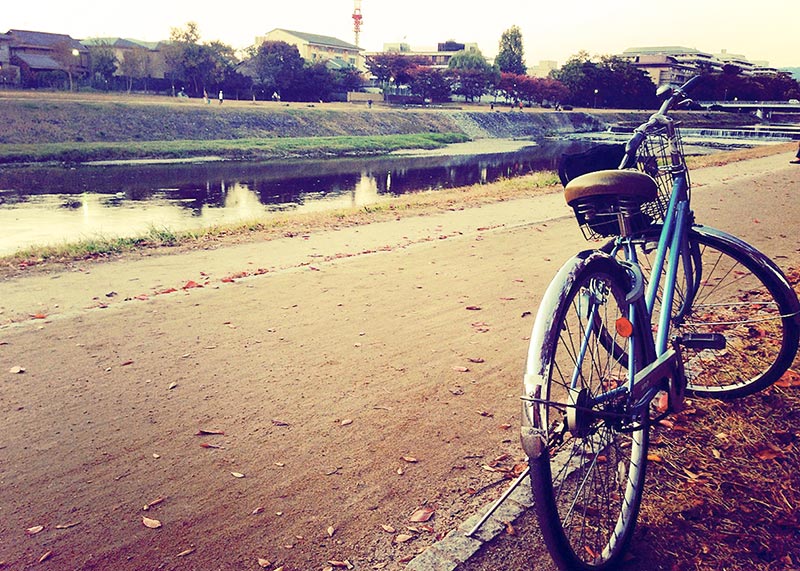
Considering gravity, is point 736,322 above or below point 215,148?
above

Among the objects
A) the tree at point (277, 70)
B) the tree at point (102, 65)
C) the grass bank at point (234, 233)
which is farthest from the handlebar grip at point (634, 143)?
the tree at point (277, 70)

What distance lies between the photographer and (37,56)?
69.4 m

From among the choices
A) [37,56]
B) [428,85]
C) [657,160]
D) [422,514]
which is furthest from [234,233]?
[428,85]

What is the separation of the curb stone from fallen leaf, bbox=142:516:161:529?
113 centimetres

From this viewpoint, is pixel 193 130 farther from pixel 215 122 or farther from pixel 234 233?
pixel 234 233

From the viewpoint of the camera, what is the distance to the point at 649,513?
298 centimetres

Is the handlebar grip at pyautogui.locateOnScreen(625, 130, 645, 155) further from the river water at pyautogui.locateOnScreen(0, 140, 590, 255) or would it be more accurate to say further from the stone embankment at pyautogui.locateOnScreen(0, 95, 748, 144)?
the stone embankment at pyautogui.locateOnScreen(0, 95, 748, 144)

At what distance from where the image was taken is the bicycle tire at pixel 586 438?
7.52ft

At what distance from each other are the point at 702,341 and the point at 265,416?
2.40 m

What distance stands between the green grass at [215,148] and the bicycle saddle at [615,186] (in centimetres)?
3489

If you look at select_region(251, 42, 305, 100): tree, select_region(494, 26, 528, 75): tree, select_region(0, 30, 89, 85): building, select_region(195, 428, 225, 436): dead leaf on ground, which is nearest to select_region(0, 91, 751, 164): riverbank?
select_region(0, 30, 89, 85): building

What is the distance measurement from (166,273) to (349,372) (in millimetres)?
4500

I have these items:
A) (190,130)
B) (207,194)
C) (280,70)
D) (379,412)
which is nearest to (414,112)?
(280,70)

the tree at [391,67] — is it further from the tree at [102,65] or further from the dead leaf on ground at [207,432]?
the dead leaf on ground at [207,432]
